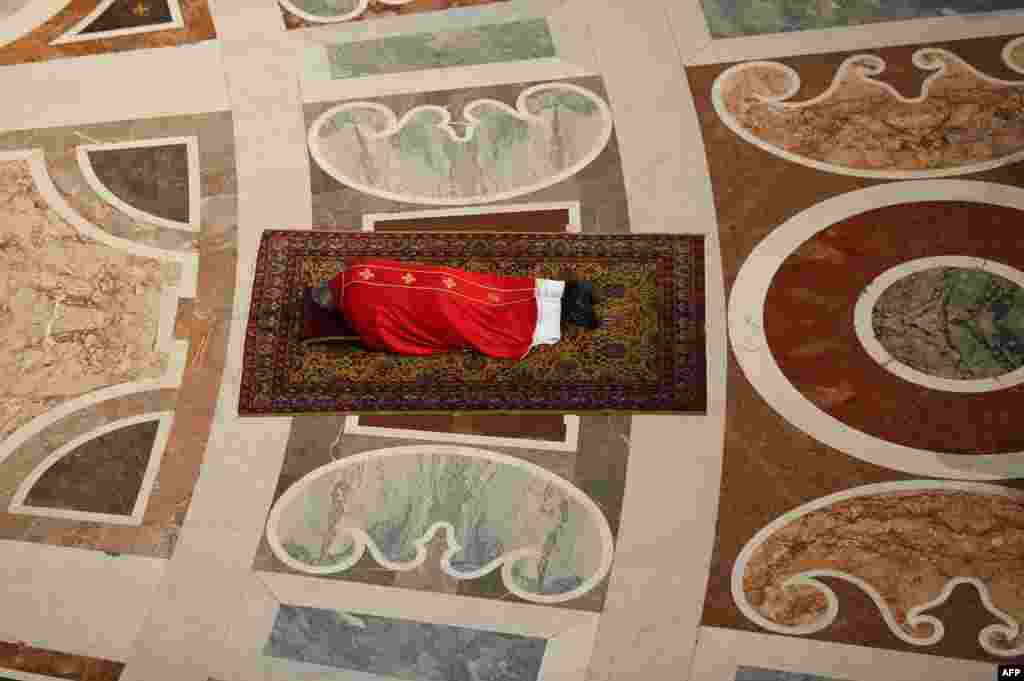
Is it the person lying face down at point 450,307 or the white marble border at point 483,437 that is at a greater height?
the person lying face down at point 450,307

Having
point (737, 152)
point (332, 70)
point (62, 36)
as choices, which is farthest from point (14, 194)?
point (737, 152)

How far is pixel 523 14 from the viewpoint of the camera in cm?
639

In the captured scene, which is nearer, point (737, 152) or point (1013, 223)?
point (1013, 223)

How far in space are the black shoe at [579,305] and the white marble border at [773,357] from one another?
807 mm

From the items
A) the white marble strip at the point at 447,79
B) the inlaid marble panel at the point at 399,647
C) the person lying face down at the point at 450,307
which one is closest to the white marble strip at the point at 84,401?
the person lying face down at the point at 450,307

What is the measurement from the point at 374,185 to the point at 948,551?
3903 mm

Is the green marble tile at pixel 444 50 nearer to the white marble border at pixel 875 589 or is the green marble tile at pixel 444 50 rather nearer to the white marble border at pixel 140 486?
the white marble border at pixel 140 486

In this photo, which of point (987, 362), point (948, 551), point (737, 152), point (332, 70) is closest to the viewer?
point (948, 551)

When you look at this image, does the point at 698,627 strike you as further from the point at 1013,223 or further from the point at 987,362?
the point at 1013,223

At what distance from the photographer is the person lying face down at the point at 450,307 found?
5.06 metres

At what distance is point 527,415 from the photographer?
5.30 meters

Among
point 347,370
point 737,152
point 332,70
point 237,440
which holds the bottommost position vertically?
point 237,440

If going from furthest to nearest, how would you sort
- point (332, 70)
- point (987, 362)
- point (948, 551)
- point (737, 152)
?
point (332, 70)
point (737, 152)
point (987, 362)
point (948, 551)

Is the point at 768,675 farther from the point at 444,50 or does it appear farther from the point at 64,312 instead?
the point at 64,312
